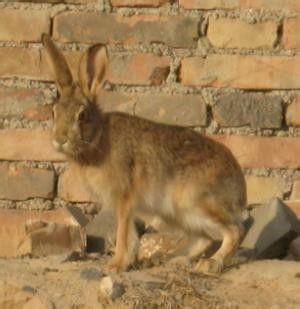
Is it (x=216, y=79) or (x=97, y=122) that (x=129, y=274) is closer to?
(x=97, y=122)

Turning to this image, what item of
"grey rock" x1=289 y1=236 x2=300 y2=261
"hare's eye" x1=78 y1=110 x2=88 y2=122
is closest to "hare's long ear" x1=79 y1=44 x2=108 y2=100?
"hare's eye" x1=78 y1=110 x2=88 y2=122

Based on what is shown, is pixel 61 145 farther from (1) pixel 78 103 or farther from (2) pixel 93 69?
(2) pixel 93 69

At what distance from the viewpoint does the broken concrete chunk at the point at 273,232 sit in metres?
4.89

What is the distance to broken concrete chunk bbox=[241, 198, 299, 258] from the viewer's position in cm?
489

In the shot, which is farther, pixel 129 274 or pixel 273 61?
pixel 273 61

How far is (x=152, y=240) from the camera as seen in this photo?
4.97m

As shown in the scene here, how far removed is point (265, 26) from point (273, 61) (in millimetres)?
168

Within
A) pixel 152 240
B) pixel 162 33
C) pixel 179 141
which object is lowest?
pixel 152 240

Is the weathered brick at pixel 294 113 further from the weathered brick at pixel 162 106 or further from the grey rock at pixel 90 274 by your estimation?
the grey rock at pixel 90 274

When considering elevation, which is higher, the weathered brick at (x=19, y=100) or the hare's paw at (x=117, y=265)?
the weathered brick at (x=19, y=100)

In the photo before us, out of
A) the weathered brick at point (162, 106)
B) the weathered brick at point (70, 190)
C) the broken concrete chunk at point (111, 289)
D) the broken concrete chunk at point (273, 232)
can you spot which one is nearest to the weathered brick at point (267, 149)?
the weathered brick at point (162, 106)

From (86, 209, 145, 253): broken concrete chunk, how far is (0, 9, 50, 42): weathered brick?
2.97 feet

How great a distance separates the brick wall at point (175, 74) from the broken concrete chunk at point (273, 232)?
0.31 m

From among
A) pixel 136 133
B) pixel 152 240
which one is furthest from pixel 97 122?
pixel 152 240
